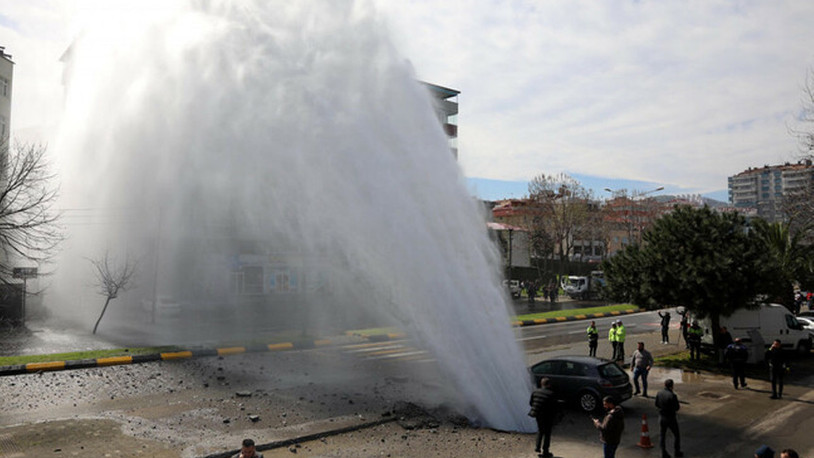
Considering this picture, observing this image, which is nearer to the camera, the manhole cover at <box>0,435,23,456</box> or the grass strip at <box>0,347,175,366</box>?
the manhole cover at <box>0,435,23,456</box>

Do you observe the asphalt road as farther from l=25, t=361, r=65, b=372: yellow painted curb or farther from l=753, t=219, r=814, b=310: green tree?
l=753, t=219, r=814, b=310: green tree

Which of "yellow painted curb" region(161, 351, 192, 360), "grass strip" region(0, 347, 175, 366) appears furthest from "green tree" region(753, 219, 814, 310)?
"grass strip" region(0, 347, 175, 366)

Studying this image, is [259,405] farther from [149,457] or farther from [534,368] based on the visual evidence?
[534,368]

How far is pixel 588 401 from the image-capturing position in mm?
13398

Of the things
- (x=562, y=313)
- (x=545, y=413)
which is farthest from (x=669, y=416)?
(x=562, y=313)

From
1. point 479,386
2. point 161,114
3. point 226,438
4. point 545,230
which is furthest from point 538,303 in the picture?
point 226,438

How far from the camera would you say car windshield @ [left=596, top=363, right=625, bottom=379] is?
13477 millimetres

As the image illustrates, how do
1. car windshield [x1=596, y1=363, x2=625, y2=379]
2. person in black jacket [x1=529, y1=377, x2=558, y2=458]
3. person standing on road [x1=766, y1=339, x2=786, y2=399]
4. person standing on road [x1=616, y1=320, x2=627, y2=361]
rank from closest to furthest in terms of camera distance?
1. person in black jacket [x1=529, y1=377, x2=558, y2=458]
2. car windshield [x1=596, y1=363, x2=625, y2=379]
3. person standing on road [x1=766, y1=339, x2=786, y2=399]
4. person standing on road [x1=616, y1=320, x2=627, y2=361]

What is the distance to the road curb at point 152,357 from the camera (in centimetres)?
1794

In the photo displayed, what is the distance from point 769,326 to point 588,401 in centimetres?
1287

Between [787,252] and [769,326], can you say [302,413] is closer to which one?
[769,326]

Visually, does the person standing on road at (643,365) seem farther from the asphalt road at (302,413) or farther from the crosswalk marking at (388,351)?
the crosswalk marking at (388,351)

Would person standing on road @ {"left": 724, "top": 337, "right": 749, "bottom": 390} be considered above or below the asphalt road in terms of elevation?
above

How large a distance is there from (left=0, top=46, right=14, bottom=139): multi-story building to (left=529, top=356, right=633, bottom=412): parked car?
45.1 m
